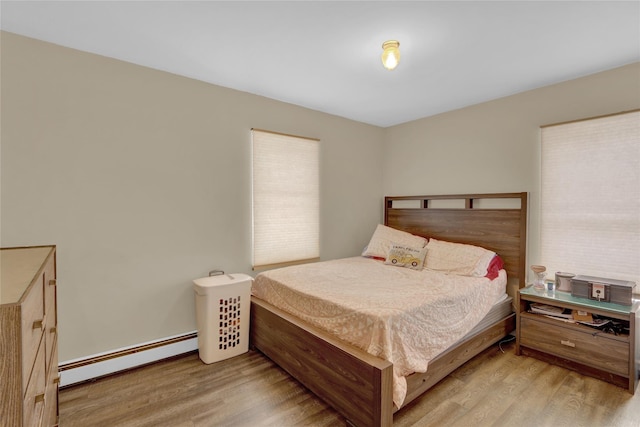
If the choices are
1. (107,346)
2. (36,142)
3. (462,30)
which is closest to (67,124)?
(36,142)

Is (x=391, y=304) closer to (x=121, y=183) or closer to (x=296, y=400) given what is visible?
(x=296, y=400)

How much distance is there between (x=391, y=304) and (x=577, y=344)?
1643mm

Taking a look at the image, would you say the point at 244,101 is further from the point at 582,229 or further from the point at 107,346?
the point at 582,229

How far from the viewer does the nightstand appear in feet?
6.90

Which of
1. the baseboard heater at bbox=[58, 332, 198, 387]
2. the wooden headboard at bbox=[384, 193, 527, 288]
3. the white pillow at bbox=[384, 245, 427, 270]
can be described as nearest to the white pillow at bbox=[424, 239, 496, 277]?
the white pillow at bbox=[384, 245, 427, 270]

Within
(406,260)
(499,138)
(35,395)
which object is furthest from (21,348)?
(499,138)

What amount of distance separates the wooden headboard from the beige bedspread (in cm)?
27

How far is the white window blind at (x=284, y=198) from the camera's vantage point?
3117 mm

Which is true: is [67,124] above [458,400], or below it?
above

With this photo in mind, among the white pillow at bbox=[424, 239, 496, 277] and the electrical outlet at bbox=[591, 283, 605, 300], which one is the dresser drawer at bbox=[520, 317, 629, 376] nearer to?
the electrical outlet at bbox=[591, 283, 605, 300]

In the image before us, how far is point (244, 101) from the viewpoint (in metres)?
3.00

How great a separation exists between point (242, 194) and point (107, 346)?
167 cm

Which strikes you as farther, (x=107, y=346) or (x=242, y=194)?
(x=242, y=194)

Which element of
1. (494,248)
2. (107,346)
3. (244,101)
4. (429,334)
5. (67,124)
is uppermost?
(244,101)
